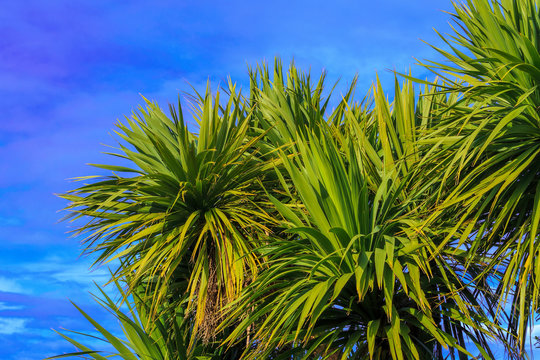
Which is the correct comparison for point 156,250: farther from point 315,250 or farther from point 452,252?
point 452,252

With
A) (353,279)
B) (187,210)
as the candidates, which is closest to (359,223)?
(353,279)

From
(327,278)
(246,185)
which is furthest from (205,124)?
(327,278)

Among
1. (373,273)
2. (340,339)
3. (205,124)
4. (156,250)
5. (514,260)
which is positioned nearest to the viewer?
(514,260)

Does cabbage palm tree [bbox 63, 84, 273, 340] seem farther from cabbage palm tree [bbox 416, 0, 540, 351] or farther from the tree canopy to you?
cabbage palm tree [bbox 416, 0, 540, 351]

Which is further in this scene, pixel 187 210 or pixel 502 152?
pixel 187 210

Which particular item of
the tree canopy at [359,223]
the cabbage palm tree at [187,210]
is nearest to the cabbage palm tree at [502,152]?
the tree canopy at [359,223]

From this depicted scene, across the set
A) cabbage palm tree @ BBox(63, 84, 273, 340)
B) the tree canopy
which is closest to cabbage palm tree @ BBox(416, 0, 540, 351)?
the tree canopy

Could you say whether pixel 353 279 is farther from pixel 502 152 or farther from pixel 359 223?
pixel 502 152

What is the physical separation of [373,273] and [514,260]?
3.95 ft

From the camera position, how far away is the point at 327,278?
539 cm

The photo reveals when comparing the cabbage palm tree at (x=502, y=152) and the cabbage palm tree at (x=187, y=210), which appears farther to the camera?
the cabbage palm tree at (x=187, y=210)

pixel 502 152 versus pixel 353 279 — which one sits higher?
pixel 502 152

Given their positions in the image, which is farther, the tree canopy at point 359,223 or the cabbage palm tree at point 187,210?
the cabbage palm tree at point 187,210

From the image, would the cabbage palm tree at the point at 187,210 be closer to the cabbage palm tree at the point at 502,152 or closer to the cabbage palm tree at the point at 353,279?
the cabbage palm tree at the point at 353,279
